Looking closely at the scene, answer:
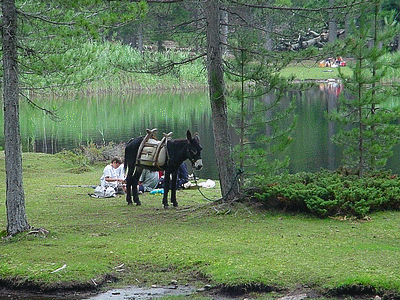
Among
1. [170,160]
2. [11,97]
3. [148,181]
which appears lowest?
[148,181]

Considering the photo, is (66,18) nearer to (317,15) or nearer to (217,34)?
(217,34)

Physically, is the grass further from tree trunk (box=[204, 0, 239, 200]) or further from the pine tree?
the pine tree

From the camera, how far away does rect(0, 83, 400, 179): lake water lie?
26231mm

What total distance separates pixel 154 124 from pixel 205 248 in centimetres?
2494

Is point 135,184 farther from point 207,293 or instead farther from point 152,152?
point 207,293

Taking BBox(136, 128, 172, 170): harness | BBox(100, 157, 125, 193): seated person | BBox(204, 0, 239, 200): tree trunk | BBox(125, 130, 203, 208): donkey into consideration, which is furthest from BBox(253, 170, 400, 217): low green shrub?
BBox(100, 157, 125, 193): seated person

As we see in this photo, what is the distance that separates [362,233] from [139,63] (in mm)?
5316

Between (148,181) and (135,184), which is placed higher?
(135,184)

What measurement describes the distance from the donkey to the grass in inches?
21.7

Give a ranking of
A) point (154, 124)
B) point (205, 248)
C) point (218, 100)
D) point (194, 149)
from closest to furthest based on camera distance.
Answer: point (205, 248)
point (218, 100)
point (194, 149)
point (154, 124)

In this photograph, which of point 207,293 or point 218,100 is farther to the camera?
point 218,100

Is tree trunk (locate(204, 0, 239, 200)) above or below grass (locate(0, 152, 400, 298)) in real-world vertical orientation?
above

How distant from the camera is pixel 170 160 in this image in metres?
14.3

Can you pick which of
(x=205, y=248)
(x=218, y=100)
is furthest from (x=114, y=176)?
(x=205, y=248)
